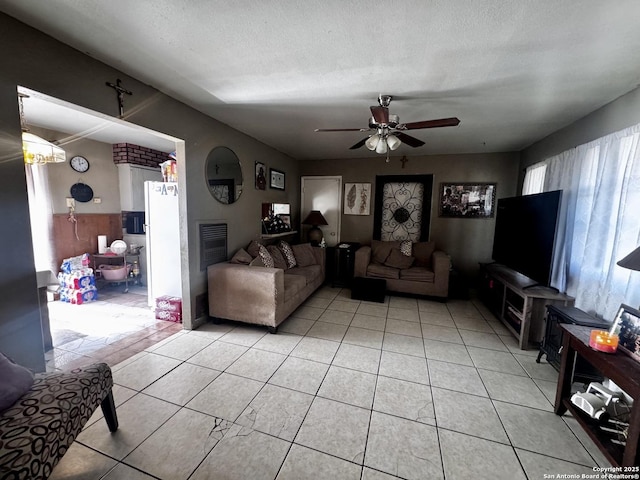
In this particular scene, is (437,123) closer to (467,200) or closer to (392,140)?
(392,140)

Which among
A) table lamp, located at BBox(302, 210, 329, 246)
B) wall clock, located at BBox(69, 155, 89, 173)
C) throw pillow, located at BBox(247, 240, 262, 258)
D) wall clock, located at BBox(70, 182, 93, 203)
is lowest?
throw pillow, located at BBox(247, 240, 262, 258)

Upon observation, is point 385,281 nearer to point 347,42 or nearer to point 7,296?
point 347,42

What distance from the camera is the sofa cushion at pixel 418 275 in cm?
380

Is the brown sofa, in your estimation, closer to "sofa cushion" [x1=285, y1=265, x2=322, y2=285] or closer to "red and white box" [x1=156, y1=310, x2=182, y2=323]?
"sofa cushion" [x1=285, y1=265, x2=322, y2=285]

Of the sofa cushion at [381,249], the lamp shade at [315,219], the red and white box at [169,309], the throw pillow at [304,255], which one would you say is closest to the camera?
the red and white box at [169,309]

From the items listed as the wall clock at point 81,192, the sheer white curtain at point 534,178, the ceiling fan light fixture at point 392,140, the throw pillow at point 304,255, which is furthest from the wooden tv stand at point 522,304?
the wall clock at point 81,192

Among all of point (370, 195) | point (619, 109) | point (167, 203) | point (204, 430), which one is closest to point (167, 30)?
point (167, 203)

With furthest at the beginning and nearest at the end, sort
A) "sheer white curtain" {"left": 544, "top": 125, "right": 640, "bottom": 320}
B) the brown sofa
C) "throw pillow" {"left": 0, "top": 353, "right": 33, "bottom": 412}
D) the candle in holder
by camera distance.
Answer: the brown sofa → "sheer white curtain" {"left": 544, "top": 125, "right": 640, "bottom": 320} → the candle in holder → "throw pillow" {"left": 0, "top": 353, "right": 33, "bottom": 412}

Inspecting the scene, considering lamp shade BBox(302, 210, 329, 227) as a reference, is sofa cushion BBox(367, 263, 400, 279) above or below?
below

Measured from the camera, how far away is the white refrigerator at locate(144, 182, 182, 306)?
3119 millimetres

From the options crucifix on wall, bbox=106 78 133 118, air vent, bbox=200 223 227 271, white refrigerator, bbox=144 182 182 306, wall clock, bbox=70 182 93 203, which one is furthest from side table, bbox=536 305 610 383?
wall clock, bbox=70 182 93 203

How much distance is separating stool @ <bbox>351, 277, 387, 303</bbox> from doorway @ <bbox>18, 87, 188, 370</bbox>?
236 cm

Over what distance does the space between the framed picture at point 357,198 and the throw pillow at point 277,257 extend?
1805 mm

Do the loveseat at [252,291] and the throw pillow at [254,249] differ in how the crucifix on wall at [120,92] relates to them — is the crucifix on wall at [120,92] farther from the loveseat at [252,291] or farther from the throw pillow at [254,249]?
the throw pillow at [254,249]
